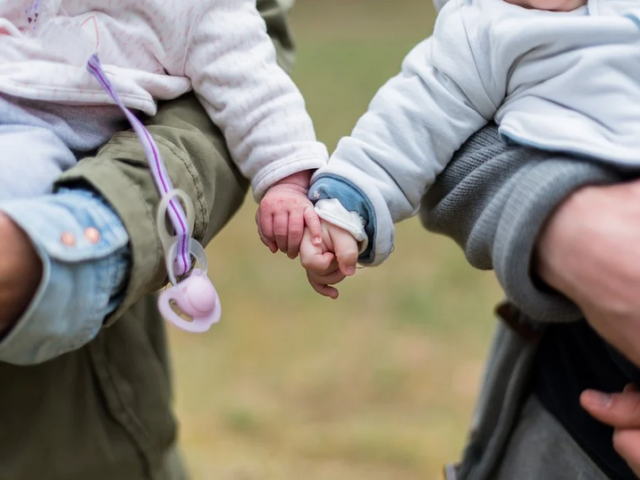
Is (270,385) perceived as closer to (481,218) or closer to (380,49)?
(481,218)

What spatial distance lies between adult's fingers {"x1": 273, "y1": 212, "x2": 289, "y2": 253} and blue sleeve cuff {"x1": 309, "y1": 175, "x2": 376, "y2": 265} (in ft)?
0.09

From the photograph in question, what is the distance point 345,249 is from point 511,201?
0.43 ft

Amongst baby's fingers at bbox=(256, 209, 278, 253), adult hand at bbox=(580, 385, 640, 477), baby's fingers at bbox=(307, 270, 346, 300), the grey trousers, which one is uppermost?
baby's fingers at bbox=(256, 209, 278, 253)

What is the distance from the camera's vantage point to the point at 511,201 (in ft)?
1.58

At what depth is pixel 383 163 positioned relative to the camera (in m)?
0.56

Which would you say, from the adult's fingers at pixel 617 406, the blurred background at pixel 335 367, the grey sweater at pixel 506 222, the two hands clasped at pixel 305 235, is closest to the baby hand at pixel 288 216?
the two hands clasped at pixel 305 235

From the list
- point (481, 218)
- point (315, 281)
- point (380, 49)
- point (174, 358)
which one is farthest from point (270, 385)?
point (380, 49)

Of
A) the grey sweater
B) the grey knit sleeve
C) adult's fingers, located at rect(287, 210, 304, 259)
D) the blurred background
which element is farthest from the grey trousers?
the blurred background

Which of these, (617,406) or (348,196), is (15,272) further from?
(617,406)

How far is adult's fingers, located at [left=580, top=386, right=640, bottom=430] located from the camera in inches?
19.6

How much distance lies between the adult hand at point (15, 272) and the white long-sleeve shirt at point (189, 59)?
175mm

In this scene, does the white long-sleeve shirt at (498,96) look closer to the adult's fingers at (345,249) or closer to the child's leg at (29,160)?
the adult's fingers at (345,249)

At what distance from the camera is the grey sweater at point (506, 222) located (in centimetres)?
46

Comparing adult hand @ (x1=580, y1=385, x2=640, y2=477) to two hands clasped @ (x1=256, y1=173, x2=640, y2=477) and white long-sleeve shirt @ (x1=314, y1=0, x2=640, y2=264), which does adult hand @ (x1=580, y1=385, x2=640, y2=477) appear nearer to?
two hands clasped @ (x1=256, y1=173, x2=640, y2=477)
